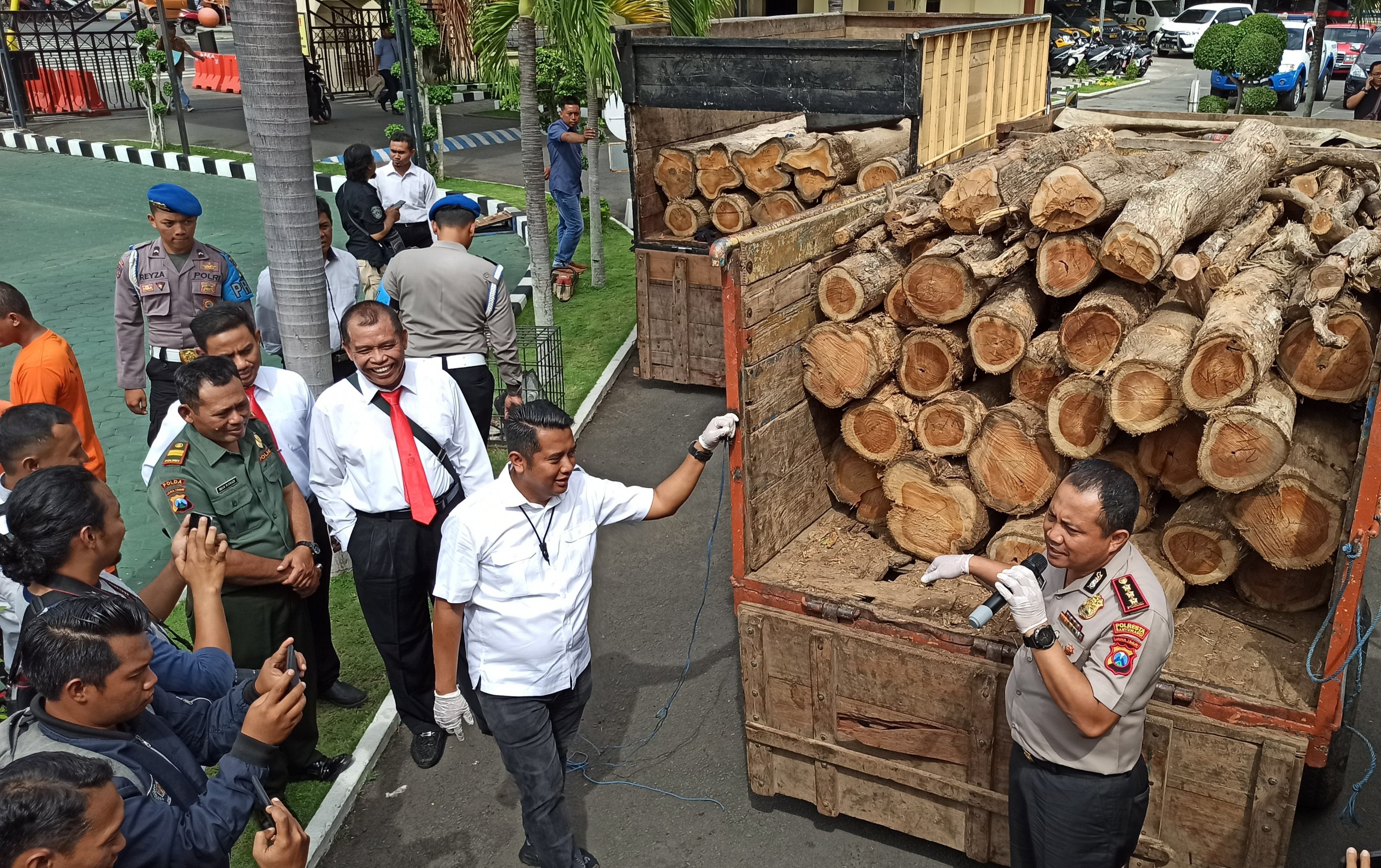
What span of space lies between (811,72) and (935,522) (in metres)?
4.07

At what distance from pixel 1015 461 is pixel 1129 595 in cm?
138

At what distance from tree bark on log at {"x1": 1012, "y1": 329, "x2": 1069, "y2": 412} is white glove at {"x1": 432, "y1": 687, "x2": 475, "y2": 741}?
2.60 metres

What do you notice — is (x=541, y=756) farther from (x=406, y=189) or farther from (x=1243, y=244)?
(x=406, y=189)

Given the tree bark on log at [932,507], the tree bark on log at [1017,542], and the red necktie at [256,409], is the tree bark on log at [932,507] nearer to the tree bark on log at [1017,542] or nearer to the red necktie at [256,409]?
the tree bark on log at [1017,542]

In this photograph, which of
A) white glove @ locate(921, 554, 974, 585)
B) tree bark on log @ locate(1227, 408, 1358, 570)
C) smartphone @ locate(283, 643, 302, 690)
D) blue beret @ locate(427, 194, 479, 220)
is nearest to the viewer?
smartphone @ locate(283, 643, 302, 690)

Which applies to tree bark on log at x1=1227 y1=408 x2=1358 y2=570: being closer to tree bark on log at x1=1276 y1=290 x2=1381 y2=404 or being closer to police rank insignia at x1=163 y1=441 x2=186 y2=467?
tree bark on log at x1=1276 y1=290 x2=1381 y2=404

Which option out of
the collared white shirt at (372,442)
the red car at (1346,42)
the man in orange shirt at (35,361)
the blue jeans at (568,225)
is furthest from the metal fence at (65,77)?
the red car at (1346,42)

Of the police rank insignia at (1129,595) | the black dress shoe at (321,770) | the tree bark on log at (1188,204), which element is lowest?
the black dress shoe at (321,770)

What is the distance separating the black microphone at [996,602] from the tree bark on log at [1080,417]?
3.23 feet

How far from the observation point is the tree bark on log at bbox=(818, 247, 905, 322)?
4.65m

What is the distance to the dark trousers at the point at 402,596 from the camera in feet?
14.0

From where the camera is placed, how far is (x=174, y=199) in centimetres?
537

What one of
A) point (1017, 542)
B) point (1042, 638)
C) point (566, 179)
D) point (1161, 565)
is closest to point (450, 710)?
point (1042, 638)

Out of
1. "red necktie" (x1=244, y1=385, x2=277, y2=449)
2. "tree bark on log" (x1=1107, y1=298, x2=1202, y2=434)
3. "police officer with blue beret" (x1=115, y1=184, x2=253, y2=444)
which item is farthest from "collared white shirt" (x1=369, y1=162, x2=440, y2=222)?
"tree bark on log" (x1=1107, y1=298, x2=1202, y2=434)
